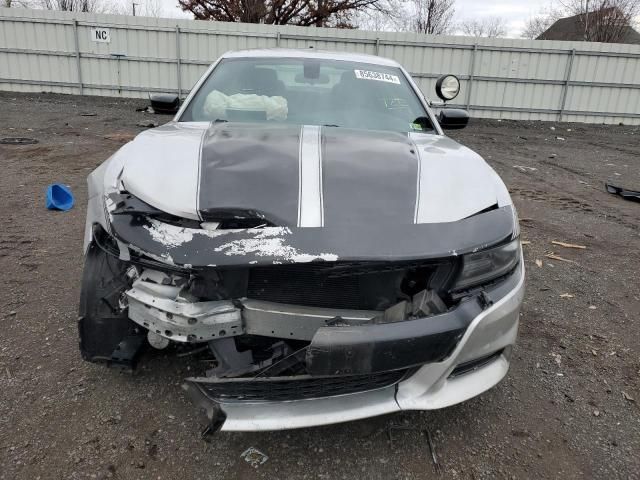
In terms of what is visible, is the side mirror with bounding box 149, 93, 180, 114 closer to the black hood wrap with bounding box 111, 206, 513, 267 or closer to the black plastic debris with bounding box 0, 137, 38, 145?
the black hood wrap with bounding box 111, 206, 513, 267

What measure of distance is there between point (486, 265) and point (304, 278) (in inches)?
25.6

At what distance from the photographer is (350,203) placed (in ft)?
5.60

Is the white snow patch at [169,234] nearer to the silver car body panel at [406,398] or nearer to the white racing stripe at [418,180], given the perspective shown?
the silver car body panel at [406,398]

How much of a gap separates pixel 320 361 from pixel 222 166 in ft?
2.86

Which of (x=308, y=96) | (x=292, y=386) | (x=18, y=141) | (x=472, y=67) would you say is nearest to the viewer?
(x=292, y=386)

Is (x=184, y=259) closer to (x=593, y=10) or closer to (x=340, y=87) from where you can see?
(x=340, y=87)

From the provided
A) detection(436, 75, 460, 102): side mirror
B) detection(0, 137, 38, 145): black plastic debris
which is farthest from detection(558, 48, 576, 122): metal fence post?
detection(0, 137, 38, 145): black plastic debris

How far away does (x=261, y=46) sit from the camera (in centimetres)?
1373

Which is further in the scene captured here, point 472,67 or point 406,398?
point 472,67

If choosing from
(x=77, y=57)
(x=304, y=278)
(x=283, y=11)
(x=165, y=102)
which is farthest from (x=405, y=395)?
(x=283, y=11)

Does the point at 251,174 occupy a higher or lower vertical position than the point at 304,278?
higher

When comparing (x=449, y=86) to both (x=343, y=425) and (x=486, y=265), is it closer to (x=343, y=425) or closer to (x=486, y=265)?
(x=486, y=265)

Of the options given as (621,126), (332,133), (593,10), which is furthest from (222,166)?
(593,10)

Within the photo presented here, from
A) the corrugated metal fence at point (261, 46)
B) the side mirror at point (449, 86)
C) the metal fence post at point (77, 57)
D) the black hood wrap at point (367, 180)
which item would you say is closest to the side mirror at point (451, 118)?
the side mirror at point (449, 86)
